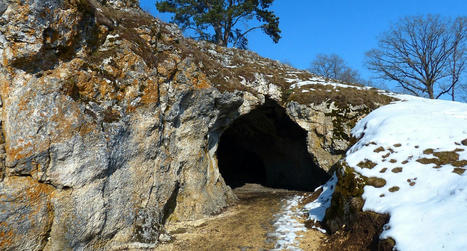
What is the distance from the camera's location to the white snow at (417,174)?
549cm

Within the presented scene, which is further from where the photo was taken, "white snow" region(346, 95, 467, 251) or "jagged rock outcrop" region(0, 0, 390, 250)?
"jagged rock outcrop" region(0, 0, 390, 250)

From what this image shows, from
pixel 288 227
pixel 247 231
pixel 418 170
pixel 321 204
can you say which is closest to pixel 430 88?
pixel 321 204

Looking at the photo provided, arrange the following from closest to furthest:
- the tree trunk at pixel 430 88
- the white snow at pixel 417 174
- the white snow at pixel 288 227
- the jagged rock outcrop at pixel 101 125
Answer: the white snow at pixel 417 174
the jagged rock outcrop at pixel 101 125
the white snow at pixel 288 227
the tree trunk at pixel 430 88

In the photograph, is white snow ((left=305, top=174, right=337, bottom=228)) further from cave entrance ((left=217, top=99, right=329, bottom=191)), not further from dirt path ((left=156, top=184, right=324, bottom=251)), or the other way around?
cave entrance ((left=217, top=99, right=329, bottom=191))

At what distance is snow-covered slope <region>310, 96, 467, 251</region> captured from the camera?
5539 mm

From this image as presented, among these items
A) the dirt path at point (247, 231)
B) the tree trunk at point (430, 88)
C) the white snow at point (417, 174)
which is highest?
the tree trunk at point (430, 88)

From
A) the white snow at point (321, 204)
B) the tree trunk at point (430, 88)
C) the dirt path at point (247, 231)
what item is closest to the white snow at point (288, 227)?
the dirt path at point (247, 231)

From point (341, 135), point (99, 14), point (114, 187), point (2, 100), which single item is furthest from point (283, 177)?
point (2, 100)

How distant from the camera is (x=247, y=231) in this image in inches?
354

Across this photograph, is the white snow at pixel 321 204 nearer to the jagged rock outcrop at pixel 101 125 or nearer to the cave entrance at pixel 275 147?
the cave entrance at pixel 275 147

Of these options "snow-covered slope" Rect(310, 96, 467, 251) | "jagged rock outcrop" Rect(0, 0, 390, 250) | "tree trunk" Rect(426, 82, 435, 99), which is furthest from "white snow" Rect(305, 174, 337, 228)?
"tree trunk" Rect(426, 82, 435, 99)

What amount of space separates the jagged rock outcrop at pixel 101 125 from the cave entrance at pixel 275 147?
5239mm

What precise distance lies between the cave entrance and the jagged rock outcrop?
17.2 feet

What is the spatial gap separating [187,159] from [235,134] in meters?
9.97
